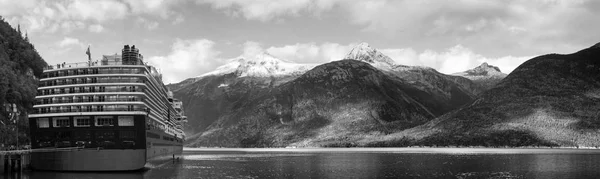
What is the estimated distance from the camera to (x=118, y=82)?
119 metres

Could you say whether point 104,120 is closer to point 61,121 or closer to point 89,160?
point 89,160

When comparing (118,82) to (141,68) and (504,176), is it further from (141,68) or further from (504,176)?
(504,176)

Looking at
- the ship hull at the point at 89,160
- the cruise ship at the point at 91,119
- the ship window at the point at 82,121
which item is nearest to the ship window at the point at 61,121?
the cruise ship at the point at 91,119

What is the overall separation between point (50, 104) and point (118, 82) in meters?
13.7

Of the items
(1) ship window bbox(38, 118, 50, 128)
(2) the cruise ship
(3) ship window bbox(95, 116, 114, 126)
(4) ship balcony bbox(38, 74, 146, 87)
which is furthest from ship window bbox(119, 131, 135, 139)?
(1) ship window bbox(38, 118, 50, 128)

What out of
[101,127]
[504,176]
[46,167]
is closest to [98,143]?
[101,127]

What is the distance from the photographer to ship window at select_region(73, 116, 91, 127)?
114 metres

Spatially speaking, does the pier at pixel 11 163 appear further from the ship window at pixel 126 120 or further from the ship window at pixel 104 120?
the ship window at pixel 126 120

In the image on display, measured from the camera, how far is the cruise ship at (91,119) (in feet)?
365

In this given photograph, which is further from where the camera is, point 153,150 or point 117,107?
point 153,150

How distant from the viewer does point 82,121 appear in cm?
11375

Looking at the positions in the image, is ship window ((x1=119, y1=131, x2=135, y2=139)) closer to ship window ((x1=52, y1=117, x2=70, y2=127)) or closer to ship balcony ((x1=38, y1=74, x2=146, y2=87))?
ship window ((x1=52, y1=117, x2=70, y2=127))

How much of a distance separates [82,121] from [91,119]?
→ 1.96m

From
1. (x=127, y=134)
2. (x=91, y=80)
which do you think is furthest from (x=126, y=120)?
(x=91, y=80)
